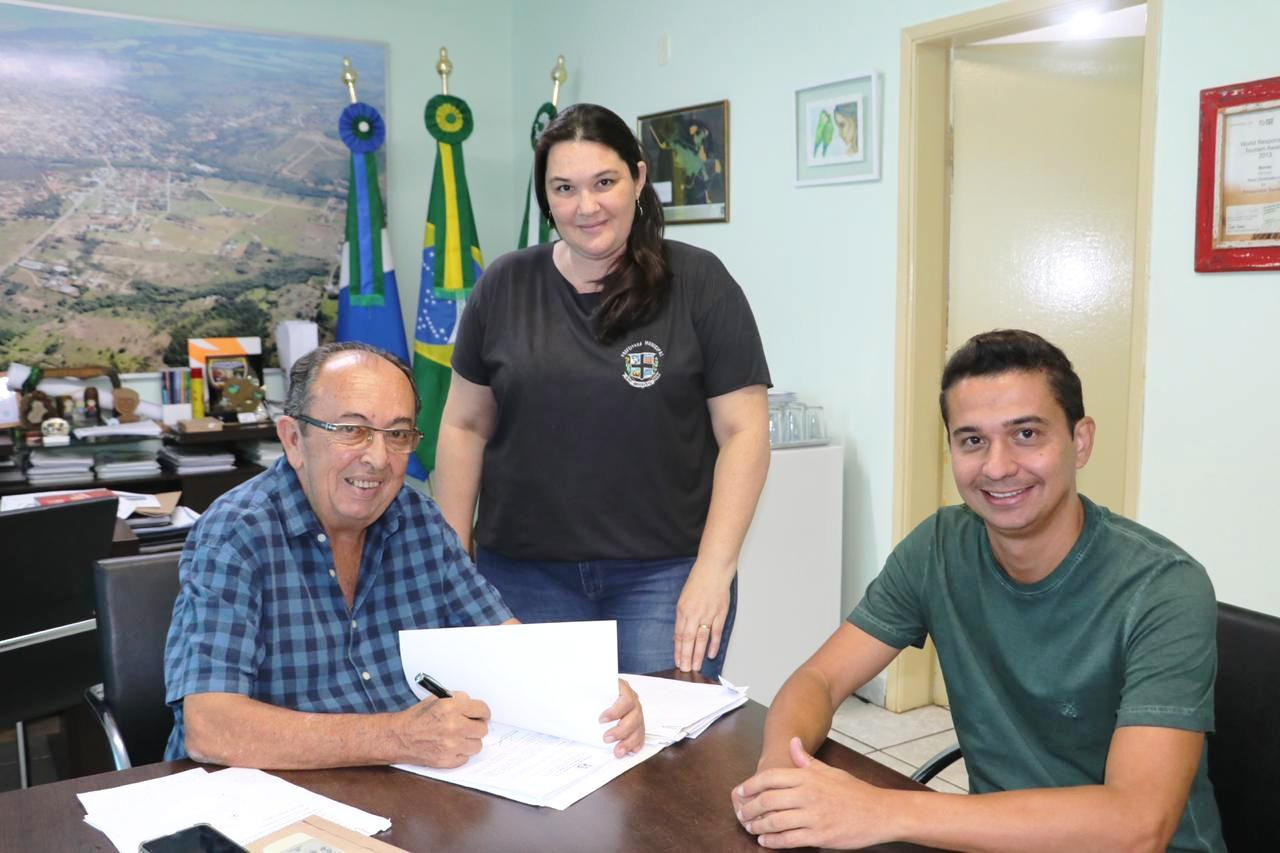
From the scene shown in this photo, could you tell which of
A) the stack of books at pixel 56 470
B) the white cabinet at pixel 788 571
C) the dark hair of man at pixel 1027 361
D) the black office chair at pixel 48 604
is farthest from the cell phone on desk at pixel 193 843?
the stack of books at pixel 56 470

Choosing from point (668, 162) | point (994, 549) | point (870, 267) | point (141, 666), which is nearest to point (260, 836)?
point (141, 666)

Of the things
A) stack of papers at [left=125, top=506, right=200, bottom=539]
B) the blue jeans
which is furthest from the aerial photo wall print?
the blue jeans

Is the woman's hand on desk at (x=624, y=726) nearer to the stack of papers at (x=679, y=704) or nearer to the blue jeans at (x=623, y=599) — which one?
the stack of papers at (x=679, y=704)

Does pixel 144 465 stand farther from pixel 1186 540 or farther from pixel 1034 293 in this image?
pixel 1186 540

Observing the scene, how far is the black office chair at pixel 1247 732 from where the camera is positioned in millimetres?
1354

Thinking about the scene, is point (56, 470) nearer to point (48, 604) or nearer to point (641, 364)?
point (48, 604)

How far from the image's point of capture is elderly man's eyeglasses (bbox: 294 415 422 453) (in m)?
1.53

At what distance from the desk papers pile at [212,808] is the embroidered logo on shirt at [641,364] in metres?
0.88

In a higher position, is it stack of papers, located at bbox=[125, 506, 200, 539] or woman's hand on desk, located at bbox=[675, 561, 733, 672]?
woman's hand on desk, located at bbox=[675, 561, 733, 672]

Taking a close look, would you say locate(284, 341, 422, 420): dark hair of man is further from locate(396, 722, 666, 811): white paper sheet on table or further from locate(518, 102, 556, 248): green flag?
locate(518, 102, 556, 248): green flag

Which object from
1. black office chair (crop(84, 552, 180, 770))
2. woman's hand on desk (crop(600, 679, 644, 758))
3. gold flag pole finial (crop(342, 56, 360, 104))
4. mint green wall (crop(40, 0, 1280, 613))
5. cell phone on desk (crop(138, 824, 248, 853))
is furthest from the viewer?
gold flag pole finial (crop(342, 56, 360, 104))

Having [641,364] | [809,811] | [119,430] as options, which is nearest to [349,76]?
[119,430]

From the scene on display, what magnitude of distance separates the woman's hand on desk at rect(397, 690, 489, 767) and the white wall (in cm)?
204

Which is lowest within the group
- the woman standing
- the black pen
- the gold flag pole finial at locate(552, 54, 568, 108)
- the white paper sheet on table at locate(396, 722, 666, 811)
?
the white paper sheet on table at locate(396, 722, 666, 811)
